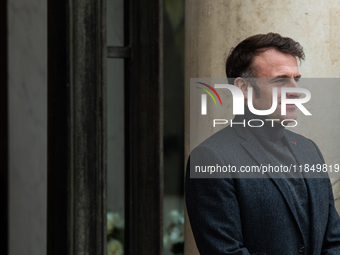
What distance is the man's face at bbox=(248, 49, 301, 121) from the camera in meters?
2.12

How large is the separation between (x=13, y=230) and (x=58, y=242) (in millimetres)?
402

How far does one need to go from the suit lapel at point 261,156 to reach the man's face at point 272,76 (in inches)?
6.0

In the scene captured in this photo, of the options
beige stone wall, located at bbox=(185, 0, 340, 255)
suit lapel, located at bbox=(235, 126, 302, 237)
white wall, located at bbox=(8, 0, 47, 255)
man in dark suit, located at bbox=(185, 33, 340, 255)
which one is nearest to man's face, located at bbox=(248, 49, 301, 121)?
man in dark suit, located at bbox=(185, 33, 340, 255)

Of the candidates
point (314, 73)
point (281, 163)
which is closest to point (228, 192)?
point (281, 163)

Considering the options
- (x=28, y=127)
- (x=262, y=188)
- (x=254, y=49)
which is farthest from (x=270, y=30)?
(x=28, y=127)

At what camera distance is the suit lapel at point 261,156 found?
6.64 ft

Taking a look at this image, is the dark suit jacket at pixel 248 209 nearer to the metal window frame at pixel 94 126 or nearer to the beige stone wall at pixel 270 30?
the metal window frame at pixel 94 126

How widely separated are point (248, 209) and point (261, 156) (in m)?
0.31

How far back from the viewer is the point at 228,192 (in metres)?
1.96

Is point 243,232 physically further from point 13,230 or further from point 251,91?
point 13,230

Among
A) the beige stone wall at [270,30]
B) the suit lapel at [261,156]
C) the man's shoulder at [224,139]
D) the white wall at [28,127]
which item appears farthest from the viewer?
the beige stone wall at [270,30]

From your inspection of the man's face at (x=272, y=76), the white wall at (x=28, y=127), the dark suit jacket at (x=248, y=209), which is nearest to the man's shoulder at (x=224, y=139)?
the dark suit jacket at (x=248, y=209)

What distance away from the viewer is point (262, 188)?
2041mm

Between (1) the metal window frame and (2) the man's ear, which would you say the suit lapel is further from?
(1) the metal window frame
